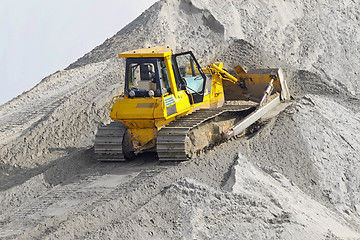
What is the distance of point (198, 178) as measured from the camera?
11016 millimetres

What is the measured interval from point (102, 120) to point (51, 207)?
5771 millimetres

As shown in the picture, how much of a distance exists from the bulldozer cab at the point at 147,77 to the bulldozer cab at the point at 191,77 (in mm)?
487

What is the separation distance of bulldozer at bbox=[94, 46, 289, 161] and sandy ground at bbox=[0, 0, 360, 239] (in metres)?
0.31

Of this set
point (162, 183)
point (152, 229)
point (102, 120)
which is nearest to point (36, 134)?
point (102, 120)

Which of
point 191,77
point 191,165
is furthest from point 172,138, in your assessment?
point 191,77

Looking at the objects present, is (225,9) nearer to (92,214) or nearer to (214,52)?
(214,52)

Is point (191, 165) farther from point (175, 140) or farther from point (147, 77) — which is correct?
point (147, 77)

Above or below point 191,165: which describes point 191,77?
above

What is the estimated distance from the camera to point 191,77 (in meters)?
12.8

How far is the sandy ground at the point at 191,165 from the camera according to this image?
978 centimetres

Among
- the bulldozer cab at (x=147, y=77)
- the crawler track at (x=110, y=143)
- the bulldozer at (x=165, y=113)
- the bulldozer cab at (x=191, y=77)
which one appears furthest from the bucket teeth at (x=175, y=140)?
the crawler track at (x=110, y=143)

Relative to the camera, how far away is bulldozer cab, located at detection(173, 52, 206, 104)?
40.7ft

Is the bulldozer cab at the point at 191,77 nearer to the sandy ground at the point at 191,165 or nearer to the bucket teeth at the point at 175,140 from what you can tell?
the bucket teeth at the point at 175,140

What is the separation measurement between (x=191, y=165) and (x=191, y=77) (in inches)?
83.8
